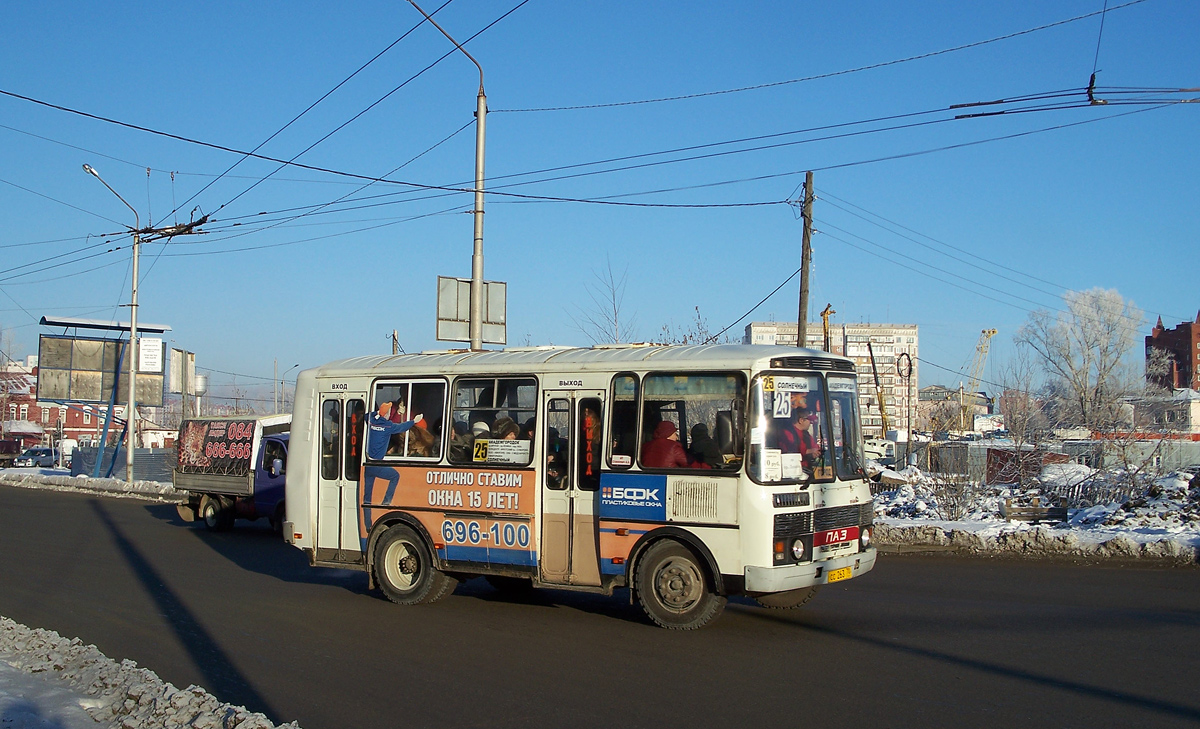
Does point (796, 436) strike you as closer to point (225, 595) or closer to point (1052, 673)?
point (1052, 673)

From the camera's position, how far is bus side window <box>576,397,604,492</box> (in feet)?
32.4

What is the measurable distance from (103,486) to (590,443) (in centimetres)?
3429

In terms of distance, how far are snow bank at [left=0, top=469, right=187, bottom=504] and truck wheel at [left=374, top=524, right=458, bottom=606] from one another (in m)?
20.1

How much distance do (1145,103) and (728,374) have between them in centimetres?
820

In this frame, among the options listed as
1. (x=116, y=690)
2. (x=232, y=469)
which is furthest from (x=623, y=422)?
(x=232, y=469)

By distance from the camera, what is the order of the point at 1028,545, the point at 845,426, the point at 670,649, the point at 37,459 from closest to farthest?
the point at 670,649 < the point at 845,426 < the point at 1028,545 < the point at 37,459

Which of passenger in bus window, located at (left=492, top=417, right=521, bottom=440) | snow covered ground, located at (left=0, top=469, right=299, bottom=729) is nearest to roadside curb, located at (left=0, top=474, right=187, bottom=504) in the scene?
passenger in bus window, located at (left=492, top=417, right=521, bottom=440)

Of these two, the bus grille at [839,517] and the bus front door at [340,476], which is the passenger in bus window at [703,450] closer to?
the bus grille at [839,517]

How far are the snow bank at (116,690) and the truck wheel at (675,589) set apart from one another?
4247 millimetres

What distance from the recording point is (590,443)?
9938 mm

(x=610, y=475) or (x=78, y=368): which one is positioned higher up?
(x=78, y=368)

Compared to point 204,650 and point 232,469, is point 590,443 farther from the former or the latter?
point 232,469

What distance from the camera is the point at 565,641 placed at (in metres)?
9.09

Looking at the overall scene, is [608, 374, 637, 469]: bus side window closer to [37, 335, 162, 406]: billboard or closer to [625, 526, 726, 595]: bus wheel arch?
[625, 526, 726, 595]: bus wheel arch
